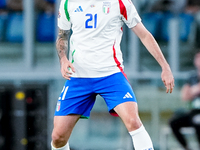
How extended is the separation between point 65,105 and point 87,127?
2580 millimetres

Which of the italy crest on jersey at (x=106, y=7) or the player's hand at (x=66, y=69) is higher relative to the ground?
the italy crest on jersey at (x=106, y=7)

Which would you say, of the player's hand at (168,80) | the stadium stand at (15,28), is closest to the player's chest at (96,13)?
the player's hand at (168,80)

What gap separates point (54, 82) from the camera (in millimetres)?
5812

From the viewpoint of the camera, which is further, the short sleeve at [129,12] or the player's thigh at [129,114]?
the short sleeve at [129,12]

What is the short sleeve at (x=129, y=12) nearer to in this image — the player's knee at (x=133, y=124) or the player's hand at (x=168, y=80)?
the player's hand at (x=168, y=80)

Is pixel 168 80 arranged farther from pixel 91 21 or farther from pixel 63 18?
pixel 63 18

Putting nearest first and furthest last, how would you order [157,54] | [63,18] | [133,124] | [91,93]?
1. [133,124]
2. [157,54]
3. [91,93]
4. [63,18]

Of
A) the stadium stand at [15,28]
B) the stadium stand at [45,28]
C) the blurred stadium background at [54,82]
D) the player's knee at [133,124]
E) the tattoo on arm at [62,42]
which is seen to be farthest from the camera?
the stadium stand at [15,28]

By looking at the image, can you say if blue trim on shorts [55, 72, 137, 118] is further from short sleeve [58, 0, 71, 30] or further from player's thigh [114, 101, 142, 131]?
short sleeve [58, 0, 71, 30]

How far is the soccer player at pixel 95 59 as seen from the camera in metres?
3.11

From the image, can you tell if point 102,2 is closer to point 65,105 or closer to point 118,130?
point 65,105

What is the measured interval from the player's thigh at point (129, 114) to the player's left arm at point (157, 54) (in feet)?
0.92

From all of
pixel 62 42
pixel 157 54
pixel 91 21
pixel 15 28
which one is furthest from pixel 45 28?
pixel 157 54

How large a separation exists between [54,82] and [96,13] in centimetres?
278
